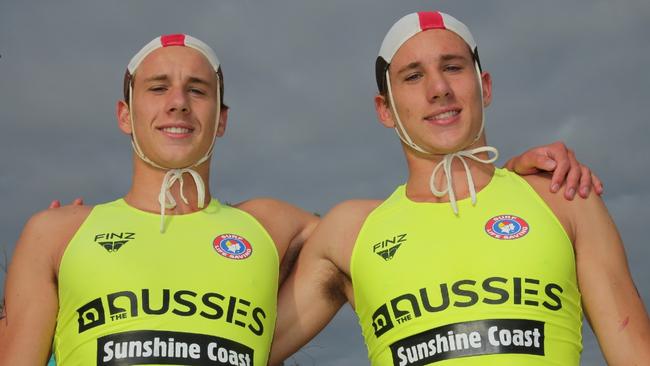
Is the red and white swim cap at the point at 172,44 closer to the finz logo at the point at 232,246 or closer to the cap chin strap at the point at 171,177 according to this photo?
the cap chin strap at the point at 171,177

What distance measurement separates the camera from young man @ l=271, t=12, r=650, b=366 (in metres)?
5.38

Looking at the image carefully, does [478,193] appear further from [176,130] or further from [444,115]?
[176,130]

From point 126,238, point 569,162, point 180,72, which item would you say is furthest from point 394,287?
point 180,72

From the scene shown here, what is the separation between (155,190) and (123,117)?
32.9 inches

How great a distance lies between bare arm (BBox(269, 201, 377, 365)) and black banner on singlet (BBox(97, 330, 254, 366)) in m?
0.85

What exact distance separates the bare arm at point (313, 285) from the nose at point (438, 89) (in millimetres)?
1085

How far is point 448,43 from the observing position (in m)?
6.33

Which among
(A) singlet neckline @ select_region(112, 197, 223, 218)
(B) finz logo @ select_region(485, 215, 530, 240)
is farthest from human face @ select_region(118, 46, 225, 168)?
(B) finz logo @ select_region(485, 215, 530, 240)

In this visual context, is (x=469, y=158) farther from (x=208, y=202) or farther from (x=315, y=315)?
(x=208, y=202)

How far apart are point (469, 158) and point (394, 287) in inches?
51.9

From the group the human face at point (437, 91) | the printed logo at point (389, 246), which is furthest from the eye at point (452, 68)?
the printed logo at point (389, 246)

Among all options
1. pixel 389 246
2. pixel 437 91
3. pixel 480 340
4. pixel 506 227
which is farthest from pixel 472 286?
pixel 437 91

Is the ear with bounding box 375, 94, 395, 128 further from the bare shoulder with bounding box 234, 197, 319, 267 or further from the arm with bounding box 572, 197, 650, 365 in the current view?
the arm with bounding box 572, 197, 650, 365

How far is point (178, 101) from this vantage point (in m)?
6.28
